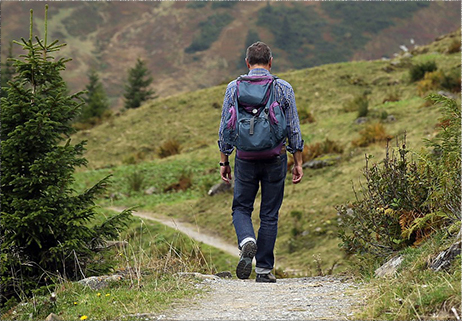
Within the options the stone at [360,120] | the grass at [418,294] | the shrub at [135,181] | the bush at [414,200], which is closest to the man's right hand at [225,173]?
the bush at [414,200]

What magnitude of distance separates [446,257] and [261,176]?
2.01 metres

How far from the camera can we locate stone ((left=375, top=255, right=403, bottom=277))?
16.2ft

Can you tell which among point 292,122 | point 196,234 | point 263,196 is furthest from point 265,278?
point 196,234

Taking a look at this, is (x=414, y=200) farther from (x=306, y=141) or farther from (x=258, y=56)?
(x=306, y=141)

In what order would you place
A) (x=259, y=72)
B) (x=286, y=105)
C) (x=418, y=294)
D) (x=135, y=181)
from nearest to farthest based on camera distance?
(x=418, y=294) < (x=286, y=105) < (x=259, y=72) < (x=135, y=181)

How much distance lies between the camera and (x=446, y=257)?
14.3 feet

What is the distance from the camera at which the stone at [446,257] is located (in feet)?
14.1

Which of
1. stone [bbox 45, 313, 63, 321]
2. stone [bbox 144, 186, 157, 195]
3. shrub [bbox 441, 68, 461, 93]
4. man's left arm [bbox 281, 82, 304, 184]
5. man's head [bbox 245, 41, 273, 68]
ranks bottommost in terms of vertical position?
stone [bbox 144, 186, 157, 195]

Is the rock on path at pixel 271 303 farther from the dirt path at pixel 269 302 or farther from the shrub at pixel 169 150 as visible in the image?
the shrub at pixel 169 150

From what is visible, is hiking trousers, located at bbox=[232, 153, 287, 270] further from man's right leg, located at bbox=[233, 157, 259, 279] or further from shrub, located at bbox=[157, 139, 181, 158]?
shrub, located at bbox=[157, 139, 181, 158]

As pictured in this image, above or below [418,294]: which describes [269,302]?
below

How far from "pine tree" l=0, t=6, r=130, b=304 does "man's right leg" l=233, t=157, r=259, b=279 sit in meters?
1.57

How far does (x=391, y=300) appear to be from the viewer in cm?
394

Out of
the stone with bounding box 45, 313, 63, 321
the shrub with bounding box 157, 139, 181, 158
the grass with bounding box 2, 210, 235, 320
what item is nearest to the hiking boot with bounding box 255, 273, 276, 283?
the grass with bounding box 2, 210, 235, 320
